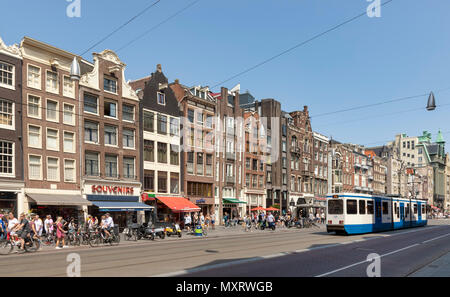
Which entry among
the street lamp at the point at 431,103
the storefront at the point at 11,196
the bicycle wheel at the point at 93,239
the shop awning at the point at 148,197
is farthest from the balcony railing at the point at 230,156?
the street lamp at the point at 431,103

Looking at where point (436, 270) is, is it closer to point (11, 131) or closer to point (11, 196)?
point (11, 196)

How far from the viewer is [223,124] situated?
5241cm

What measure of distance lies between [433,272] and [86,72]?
105 ft

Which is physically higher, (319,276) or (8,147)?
(8,147)

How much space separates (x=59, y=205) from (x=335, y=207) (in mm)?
21130

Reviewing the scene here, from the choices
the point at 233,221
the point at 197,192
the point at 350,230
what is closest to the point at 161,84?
the point at 197,192

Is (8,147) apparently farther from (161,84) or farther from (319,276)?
(319,276)

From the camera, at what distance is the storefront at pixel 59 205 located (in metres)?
30.7

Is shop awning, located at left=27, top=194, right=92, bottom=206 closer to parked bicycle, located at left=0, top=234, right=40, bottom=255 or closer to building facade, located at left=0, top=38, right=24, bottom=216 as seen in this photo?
building facade, located at left=0, top=38, right=24, bottom=216

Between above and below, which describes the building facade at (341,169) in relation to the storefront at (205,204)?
above

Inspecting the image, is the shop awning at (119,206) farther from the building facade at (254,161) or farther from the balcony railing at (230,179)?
the building facade at (254,161)

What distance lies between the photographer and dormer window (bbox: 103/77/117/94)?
37806 millimetres

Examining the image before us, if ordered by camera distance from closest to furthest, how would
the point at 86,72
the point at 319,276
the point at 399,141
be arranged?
the point at 319,276
the point at 86,72
the point at 399,141
